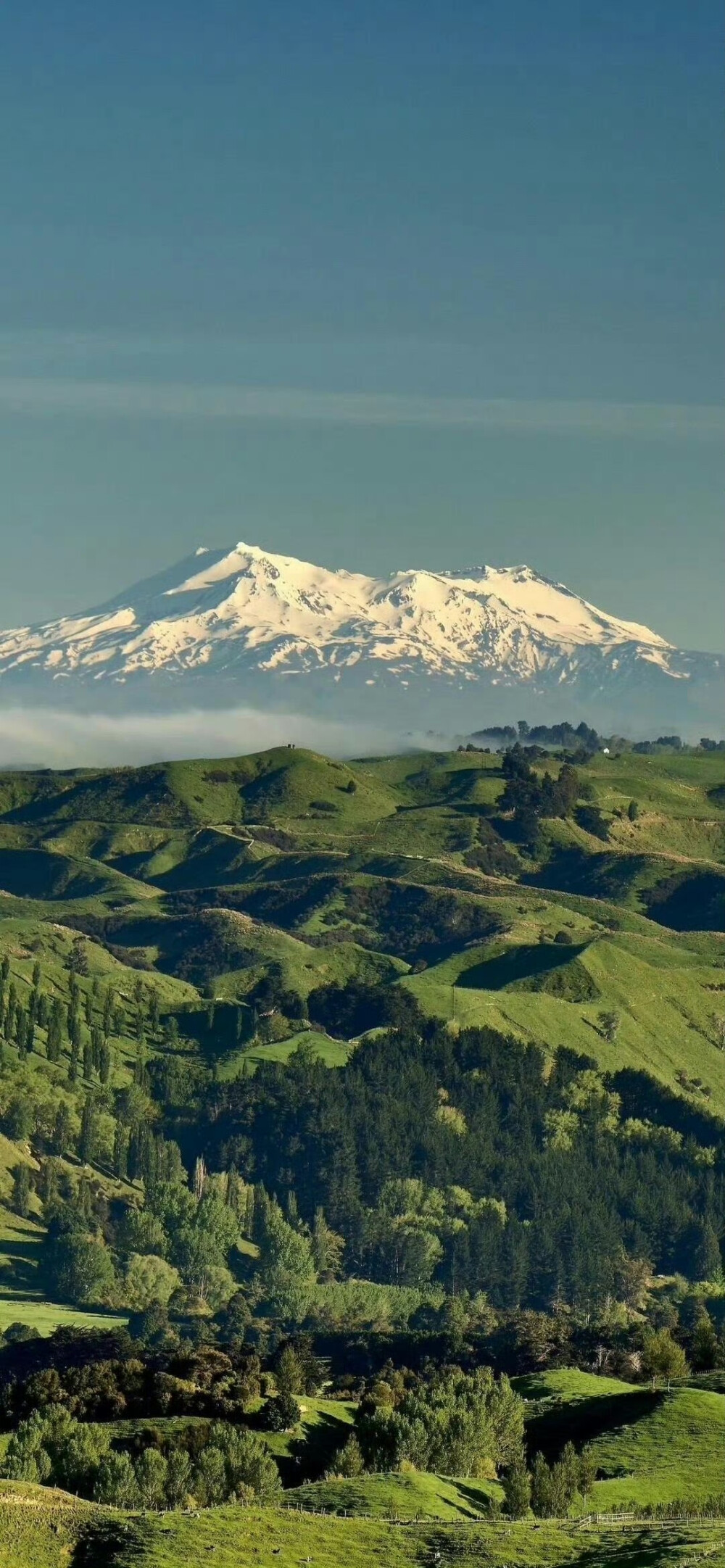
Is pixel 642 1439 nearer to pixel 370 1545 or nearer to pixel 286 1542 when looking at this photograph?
pixel 370 1545

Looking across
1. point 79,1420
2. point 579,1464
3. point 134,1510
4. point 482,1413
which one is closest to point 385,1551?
point 134,1510

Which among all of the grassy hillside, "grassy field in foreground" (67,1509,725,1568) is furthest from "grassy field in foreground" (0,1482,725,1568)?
the grassy hillside

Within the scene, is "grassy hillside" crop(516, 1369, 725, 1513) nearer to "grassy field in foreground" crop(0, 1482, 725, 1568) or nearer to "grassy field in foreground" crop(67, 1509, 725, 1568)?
"grassy field in foreground" crop(67, 1509, 725, 1568)

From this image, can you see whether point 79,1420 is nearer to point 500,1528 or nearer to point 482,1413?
point 482,1413

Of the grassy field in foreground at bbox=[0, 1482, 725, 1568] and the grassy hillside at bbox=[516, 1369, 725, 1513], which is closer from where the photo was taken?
the grassy field in foreground at bbox=[0, 1482, 725, 1568]

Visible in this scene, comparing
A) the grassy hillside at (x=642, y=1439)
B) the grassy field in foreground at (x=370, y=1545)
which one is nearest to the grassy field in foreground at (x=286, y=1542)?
the grassy field in foreground at (x=370, y=1545)

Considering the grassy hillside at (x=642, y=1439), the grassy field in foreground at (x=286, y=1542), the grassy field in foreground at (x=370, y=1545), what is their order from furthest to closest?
1. the grassy hillside at (x=642, y=1439)
2. the grassy field in foreground at (x=370, y=1545)
3. the grassy field in foreground at (x=286, y=1542)

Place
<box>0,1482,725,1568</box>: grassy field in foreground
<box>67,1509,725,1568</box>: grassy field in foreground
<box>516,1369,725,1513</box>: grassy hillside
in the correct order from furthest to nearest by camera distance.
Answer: <box>516,1369,725,1513</box>: grassy hillside, <box>67,1509,725,1568</box>: grassy field in foreground, <box>0,1482,725,1568</box>: grassy field in foreground

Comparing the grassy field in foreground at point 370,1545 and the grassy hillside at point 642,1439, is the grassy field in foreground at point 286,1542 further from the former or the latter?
the grassy hillside at point 642,1439

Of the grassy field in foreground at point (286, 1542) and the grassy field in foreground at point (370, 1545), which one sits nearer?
the grassy field in foreground at point (286, 1542)

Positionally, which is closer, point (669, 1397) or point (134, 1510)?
point (134, 1510)

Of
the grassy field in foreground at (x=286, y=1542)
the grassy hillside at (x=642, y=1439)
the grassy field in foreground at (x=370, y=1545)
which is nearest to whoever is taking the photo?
the grassy field in foreground at (x=286, y=1542)
